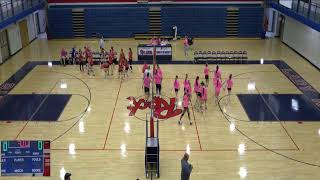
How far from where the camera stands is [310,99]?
20.9 m

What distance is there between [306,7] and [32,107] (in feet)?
64.2

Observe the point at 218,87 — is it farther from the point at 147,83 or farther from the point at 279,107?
the point at 147,83

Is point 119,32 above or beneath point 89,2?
beneath

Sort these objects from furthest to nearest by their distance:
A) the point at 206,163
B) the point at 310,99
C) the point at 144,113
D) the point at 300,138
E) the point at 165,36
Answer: the point at 165,36 < the point at 310,99 < the point at 144,113 < the point at 300,138 < the point at 206,163

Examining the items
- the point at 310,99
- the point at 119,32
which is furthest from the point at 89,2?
the point at 310,99

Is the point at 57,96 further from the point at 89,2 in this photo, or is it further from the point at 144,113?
the point at 89,2

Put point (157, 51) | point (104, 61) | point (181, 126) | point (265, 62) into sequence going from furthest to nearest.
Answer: point (157, 51) → point (265, 62) → point (104, 61) → point (181, 126)

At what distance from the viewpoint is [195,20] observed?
3516cm

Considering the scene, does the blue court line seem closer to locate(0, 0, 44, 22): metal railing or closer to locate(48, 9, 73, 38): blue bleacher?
locate(0, 0, 44, 22): metal railing

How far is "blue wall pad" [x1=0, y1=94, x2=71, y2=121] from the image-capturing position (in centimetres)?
1880

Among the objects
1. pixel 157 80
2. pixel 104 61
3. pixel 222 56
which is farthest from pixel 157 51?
pixel 157 80

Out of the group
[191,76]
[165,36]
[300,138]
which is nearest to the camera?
[300,138]

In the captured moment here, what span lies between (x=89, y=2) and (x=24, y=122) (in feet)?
64.9

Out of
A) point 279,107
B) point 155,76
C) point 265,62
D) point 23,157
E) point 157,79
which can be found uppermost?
point 23,157
